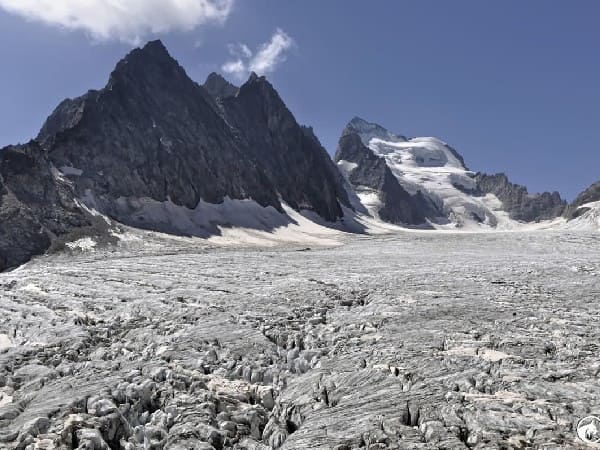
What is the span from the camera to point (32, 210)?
61.0m

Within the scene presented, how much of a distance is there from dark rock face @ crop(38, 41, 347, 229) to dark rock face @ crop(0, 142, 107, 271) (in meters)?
5.11

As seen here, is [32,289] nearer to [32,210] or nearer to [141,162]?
[32,210]

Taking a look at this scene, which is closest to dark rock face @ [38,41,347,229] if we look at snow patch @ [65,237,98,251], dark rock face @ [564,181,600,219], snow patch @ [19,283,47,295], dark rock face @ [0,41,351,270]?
dark rock face @ [0,41,351,270]

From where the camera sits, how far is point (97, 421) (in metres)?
10.7

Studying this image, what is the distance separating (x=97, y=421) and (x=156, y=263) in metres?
29.1

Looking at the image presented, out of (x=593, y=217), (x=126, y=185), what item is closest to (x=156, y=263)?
(x=126, y=185)

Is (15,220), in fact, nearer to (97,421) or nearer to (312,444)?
(97,421)

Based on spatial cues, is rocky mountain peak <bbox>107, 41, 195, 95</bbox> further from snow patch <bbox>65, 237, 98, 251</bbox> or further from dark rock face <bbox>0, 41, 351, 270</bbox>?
snow patch <bbox>65, 237, 98, 251</bbox>

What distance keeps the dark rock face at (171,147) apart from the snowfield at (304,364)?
54822 millimetres

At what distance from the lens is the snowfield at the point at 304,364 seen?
10.0 meters

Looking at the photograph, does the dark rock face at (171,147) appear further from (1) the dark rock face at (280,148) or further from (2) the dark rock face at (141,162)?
(1) the dark rock face at (280,148)

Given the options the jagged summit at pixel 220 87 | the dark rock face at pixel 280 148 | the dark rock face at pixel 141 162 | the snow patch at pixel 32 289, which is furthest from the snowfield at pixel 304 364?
the jagged summit at pixel 220 87

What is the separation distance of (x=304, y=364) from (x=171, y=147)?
89.1 metres

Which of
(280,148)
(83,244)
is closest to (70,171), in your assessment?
(83,244)
